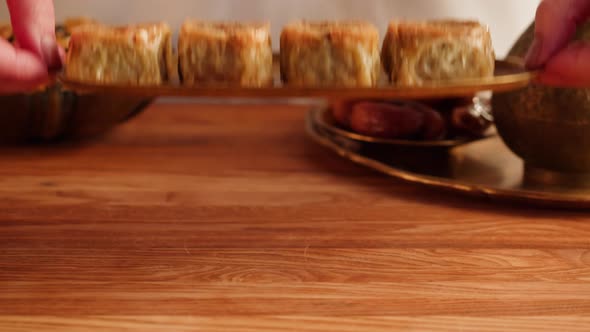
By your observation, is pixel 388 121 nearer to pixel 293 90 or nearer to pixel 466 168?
pixel 466 168

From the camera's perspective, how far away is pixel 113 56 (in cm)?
58

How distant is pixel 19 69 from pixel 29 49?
0.12 ft

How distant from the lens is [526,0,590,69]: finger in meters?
0.64

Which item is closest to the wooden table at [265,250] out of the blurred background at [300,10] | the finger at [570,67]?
the finger at [570,67]

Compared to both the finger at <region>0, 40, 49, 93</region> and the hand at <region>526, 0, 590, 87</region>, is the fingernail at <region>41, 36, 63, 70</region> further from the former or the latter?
the hand at <region>526, 0, 590, 87</region>

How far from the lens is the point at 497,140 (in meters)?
0.93

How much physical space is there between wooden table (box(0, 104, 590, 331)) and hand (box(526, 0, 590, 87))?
0.51ft

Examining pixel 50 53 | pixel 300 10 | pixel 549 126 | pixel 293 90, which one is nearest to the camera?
pixel 293 90

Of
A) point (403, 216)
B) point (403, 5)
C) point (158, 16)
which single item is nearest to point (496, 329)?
point (403, 216)

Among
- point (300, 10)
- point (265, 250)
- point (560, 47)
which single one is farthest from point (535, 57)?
point (300, 10)

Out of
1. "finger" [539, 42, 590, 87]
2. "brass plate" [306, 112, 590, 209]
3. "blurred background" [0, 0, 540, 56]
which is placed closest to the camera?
"finger" [539, 42, 590, 87]

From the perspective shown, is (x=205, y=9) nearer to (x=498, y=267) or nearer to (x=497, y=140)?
(x=497, y=140)

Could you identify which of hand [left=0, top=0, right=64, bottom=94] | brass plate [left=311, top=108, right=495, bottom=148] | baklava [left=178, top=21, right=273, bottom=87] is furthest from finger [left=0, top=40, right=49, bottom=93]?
brass plate [left=311, top=108, right=495, bottom=148]

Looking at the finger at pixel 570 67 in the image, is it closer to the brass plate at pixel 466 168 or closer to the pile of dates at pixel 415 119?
the brass plate at pixel 466 168
